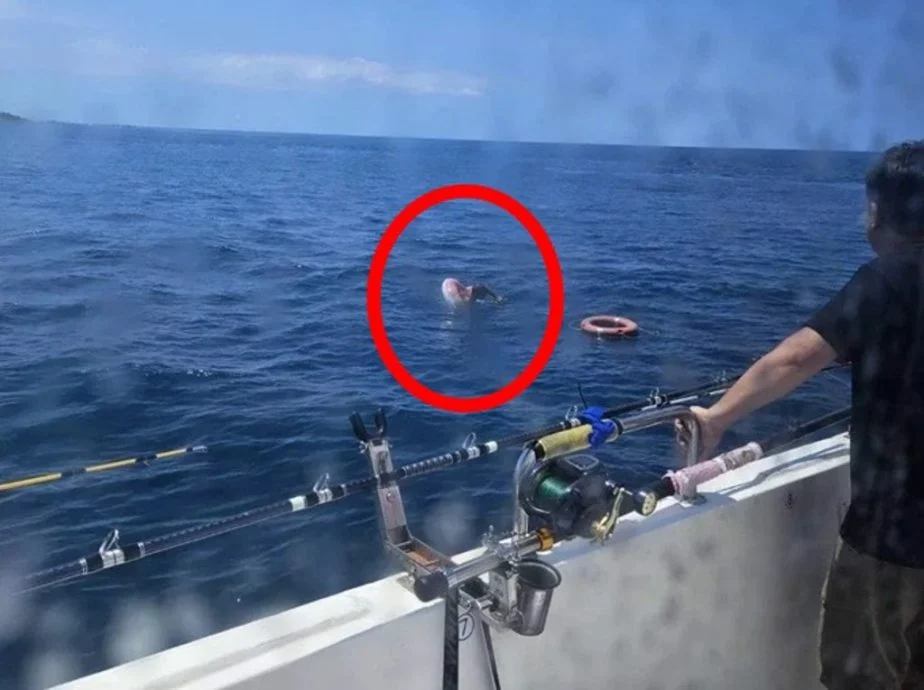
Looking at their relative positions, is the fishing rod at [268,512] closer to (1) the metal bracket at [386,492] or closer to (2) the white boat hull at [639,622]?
(1) the metal bracket at [386,492]

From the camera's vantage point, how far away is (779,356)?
2.32 metres

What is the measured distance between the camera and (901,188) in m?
2.28

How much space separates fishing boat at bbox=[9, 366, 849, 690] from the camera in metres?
2.09

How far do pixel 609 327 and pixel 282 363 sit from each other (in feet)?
23.5

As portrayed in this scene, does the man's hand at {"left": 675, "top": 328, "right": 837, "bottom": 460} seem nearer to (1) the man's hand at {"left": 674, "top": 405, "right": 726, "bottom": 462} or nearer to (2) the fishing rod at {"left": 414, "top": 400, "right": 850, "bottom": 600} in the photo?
(1) the man's hand at {"left": 674, "top": 405, "right": 726, "bottom": 462}

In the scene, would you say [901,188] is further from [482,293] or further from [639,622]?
[482,293]

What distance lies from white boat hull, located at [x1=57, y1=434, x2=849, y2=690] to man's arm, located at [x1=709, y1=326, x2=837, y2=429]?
0.52 meters

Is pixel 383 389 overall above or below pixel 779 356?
below

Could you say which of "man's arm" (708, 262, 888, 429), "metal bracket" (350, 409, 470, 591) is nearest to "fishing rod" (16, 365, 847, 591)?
"metal bracket" (350, 409, 470, 591)

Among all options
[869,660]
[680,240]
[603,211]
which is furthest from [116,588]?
[603,211]

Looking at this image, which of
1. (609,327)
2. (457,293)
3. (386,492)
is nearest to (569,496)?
(386,492)

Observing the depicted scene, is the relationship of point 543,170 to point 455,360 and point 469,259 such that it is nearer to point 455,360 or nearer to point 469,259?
point 469,259

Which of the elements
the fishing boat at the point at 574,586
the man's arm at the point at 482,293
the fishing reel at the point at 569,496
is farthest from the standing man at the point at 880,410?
the man's arm at the point at 482,293

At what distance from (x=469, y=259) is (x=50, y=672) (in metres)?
22.5
